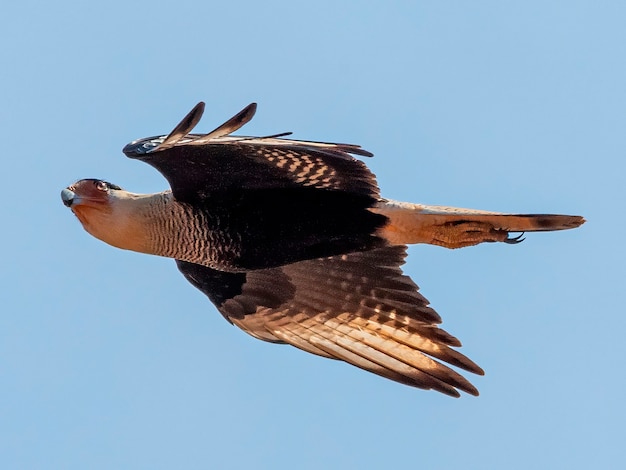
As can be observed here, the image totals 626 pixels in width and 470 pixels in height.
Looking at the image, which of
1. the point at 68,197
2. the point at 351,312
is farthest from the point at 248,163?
the point at 351,312

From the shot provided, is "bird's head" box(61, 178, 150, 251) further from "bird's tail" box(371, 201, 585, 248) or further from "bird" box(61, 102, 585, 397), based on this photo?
"bird's tail" box(371, 201, 585, 248)

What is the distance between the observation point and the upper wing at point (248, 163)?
933 cm

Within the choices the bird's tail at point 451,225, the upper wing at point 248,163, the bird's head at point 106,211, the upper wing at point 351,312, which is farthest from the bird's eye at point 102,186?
the bird's tail at point 451,225

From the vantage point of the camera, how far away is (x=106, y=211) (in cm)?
1000

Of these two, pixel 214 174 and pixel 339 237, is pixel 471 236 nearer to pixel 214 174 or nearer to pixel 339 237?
pixel 339 237

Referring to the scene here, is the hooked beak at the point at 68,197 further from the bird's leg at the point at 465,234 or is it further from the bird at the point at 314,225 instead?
the bird's leg at the point at 465,234

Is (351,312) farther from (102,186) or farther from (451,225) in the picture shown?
(102,186)

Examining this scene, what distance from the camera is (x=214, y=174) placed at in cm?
979

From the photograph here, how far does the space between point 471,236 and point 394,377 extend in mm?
1308

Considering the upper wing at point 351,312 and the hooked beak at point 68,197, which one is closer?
the hooked beak at point 68,197

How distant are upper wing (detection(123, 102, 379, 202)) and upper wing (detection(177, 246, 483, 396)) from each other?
37.2 inches

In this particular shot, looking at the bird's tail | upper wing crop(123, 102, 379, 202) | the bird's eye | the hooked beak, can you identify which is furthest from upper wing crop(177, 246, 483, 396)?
the hooked beak

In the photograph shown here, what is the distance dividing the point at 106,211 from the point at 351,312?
7.46ft

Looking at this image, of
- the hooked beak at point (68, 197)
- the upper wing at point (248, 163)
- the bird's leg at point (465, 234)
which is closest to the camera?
the upper wing at point (248, 163)
